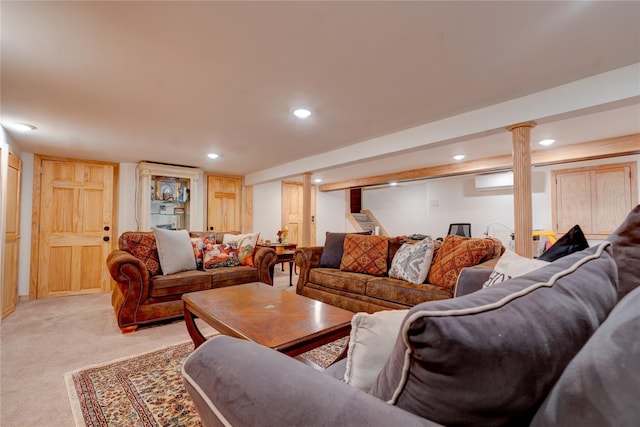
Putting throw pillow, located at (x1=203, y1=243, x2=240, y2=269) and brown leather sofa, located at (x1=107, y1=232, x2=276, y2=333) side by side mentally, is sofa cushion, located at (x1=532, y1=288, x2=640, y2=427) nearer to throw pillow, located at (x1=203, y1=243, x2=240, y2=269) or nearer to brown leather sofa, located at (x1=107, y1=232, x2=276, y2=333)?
brown leather sofa, located at (x1=107, y1=232, x2=276, y2=333)

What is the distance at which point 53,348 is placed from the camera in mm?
2391

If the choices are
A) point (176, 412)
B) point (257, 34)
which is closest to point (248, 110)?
point (257, 34)

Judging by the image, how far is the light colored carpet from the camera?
5.29 ft

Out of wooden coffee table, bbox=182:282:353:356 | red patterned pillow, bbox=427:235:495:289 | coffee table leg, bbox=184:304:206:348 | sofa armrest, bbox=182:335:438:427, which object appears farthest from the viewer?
red patterned pillow, bbox=427:235:495:289

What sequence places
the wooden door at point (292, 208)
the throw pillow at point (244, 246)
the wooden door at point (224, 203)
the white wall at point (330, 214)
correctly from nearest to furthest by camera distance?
the throw pillow at point (244, 246) → the wooden door at point (224, 203) → the wooden door at point (292, 208) → the white wall at point (330, 214)

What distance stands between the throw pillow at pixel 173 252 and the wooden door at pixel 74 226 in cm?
212

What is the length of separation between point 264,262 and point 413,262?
1.84m

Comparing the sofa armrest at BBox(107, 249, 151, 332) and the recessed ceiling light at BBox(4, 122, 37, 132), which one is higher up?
the recessed ceiling light at BBox(4, 122, 37, 132)

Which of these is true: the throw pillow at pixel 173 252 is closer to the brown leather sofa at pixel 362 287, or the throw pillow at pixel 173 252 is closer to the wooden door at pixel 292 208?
the brown leather sofa at pixel 362 287

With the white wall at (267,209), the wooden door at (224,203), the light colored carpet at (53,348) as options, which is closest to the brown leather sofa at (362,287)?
the light colored carpet at (53,348)

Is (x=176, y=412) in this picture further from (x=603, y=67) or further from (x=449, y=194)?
(x=449, y=194)

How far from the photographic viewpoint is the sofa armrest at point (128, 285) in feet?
8.97

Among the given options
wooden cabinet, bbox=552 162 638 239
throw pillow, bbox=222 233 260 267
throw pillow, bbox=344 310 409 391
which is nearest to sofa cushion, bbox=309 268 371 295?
throw pillow, bbox=222 233 260 267

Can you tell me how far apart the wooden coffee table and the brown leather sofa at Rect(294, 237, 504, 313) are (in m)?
0.99
